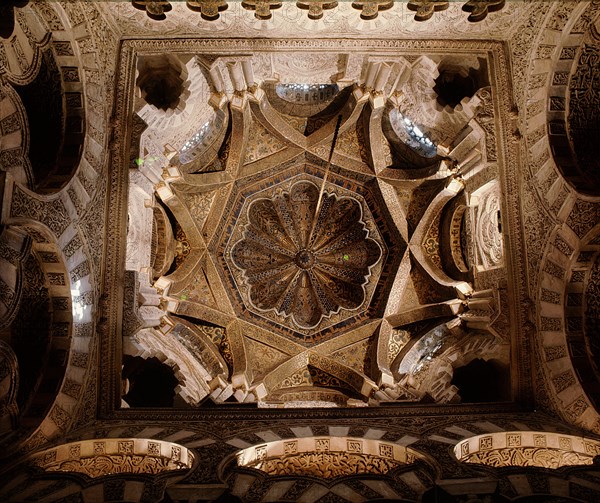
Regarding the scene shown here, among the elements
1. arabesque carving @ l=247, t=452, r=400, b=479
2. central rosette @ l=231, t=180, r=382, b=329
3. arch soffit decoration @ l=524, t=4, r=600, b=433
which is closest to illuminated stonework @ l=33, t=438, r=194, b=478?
arabesque carving @ l=247, t=452, r=400, b=479

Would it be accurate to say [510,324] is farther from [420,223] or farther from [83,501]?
[83,501]

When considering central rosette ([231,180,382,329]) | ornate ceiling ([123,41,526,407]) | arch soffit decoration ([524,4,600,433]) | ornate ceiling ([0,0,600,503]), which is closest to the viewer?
ornate ceiling ([0,0,600,503])

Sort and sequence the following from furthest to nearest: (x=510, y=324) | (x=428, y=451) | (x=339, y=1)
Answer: (x=510, y=324) < (x=339, y=1) < (x=428, y=451)

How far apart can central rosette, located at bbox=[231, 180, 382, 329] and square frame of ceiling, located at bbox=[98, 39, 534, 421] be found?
127 inches

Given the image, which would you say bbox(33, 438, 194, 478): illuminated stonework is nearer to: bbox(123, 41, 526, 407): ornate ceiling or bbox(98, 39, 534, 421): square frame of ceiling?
bbox(98, 39, 534, 421): square frame of ceiling

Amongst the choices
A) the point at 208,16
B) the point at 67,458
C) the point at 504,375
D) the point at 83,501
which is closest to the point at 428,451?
the point at 504,375

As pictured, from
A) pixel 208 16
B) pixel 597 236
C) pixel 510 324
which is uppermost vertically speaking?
pixel 208 16

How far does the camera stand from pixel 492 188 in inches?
357

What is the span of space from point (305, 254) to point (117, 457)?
5.87 meters

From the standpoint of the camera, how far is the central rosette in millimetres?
11453

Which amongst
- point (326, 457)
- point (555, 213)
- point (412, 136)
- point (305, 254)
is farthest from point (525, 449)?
point (305, 254)

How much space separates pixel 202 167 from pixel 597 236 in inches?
250

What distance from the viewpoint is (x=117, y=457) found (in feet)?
24.3

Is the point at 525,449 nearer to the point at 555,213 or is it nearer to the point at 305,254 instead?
the point at 555,213
